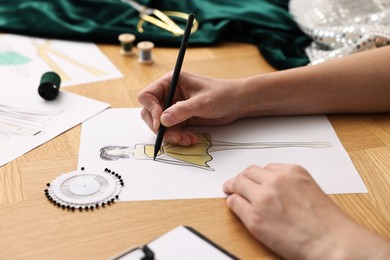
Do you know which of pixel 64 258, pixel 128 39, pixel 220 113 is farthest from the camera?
pixel 128 39

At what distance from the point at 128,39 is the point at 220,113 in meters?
0.37

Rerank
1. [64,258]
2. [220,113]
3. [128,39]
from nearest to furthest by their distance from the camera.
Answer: [64,258] → [220,113] → [128,39]

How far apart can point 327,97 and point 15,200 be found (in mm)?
524

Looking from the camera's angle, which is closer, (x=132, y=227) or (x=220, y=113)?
(x=132, y=227)

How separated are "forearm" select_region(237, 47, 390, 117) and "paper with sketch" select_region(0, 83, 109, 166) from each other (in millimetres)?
278

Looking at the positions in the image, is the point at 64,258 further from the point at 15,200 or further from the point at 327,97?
the point at 327,97

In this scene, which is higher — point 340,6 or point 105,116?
point 340,6

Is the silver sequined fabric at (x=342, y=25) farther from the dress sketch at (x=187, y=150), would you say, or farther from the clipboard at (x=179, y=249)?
the clipboard at (x=179, y=249)

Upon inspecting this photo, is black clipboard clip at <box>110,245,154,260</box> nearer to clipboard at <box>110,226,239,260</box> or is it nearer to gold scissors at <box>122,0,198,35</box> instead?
clipboard at <box>110,226,239,260</box>

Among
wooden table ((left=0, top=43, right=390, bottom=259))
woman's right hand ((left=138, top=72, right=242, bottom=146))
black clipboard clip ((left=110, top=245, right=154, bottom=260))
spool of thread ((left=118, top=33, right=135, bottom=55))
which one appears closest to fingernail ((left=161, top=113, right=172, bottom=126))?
woman's right hand ((left=138, top=72, right=242, bottom=146))

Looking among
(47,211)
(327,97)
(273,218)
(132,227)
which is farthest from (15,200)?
(327,97)

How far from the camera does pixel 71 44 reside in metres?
1.18

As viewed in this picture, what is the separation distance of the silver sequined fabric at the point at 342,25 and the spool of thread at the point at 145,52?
0.33 m

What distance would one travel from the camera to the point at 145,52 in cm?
111
